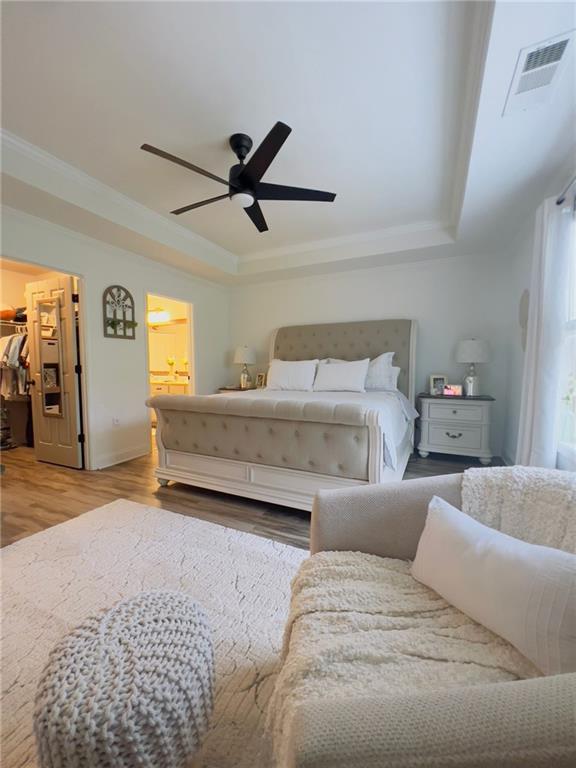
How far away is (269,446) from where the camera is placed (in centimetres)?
248

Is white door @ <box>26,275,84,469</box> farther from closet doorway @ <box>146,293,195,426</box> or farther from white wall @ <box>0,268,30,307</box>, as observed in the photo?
closet doorway @ <box>146,293,195,426</box>

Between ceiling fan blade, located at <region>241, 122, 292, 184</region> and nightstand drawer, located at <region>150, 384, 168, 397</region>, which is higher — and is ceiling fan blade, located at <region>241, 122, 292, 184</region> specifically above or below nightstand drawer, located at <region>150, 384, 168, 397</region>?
above

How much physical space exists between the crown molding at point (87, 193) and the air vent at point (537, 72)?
116 inches

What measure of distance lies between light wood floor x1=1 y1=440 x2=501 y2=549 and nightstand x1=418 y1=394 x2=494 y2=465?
6.6 inches

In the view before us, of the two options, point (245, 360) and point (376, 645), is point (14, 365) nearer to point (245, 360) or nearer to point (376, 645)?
point (245, 360)

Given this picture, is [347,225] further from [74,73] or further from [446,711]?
[446,711]

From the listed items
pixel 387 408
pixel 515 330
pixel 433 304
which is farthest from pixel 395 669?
pixel 433 304

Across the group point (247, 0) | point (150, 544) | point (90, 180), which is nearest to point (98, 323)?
point (90, 180)

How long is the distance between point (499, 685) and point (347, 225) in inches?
151

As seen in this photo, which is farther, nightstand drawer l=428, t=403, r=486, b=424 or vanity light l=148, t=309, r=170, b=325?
vanity light l=148, t=309, r=170, b=325

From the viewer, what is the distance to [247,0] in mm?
1394

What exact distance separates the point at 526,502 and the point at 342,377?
8.87 ft

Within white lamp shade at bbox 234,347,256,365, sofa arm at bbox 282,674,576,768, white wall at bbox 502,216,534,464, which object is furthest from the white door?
white wall at bbox 502,216,534,464

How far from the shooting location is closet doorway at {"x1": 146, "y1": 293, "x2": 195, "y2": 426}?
5.95 m
